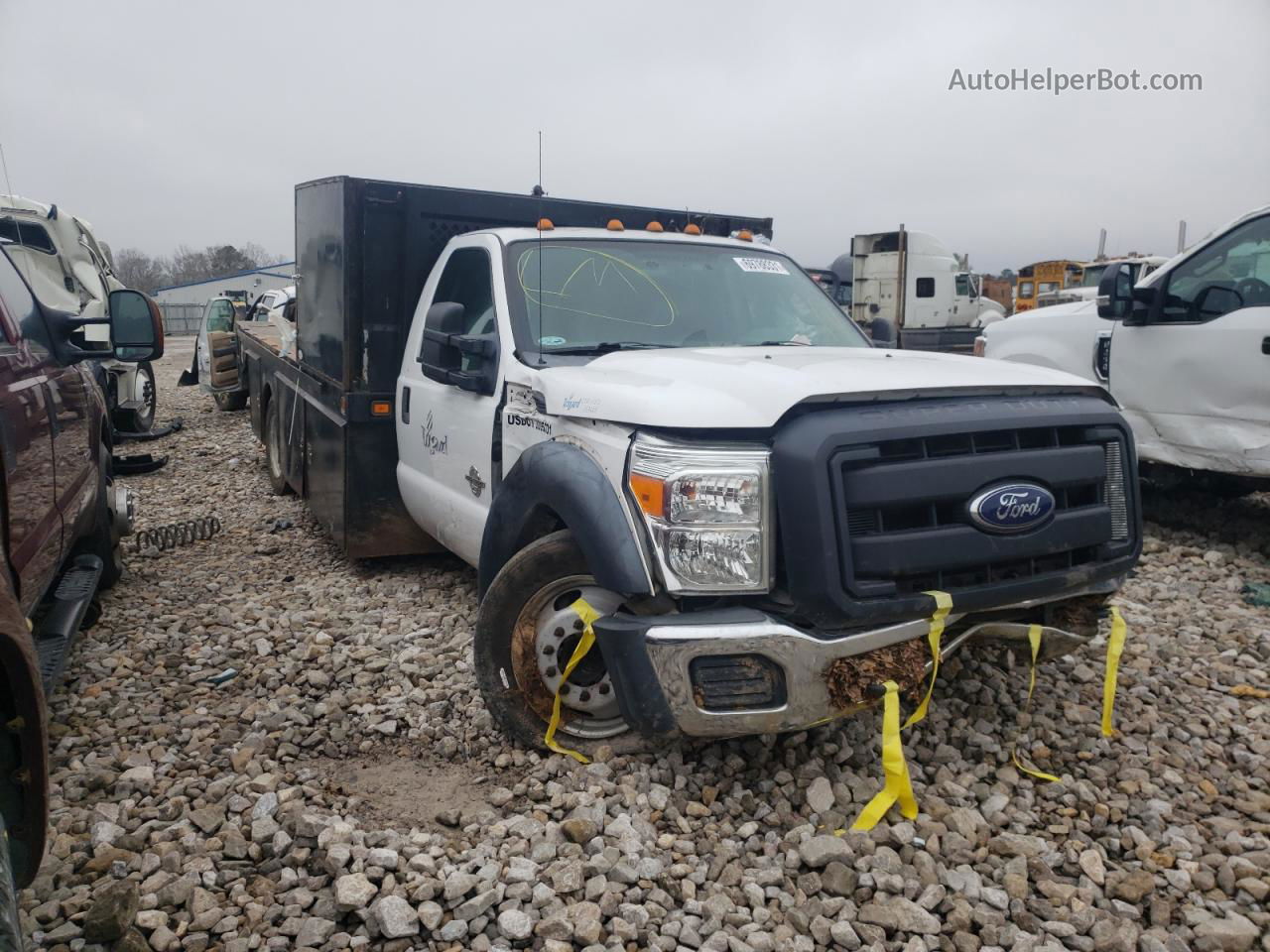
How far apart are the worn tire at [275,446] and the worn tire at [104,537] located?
2.08 metres

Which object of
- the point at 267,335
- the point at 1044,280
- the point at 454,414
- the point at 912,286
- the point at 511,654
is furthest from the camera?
the point at 1044,280

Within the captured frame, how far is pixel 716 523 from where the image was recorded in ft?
9.15

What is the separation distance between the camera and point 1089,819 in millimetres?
3076

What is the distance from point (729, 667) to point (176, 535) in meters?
Result: 5.08

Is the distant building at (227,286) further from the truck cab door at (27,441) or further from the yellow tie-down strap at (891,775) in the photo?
the yellow tie-down strap at (891,775)

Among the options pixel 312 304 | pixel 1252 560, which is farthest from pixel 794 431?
pixel 1252 560

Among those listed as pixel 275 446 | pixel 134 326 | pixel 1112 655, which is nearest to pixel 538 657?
pixel 1112 655

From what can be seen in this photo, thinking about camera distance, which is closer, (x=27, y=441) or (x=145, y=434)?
(x=27, y=441)

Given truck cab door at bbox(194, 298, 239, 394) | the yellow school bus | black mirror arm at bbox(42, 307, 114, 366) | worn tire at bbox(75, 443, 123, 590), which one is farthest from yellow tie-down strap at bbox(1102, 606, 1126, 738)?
the yellow school bus

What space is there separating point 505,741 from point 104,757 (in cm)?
143

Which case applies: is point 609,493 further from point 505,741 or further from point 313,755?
point 313,755

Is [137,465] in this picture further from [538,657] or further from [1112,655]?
[1112,655]

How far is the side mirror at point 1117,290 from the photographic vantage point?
594 cm

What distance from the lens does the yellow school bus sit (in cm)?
2950
